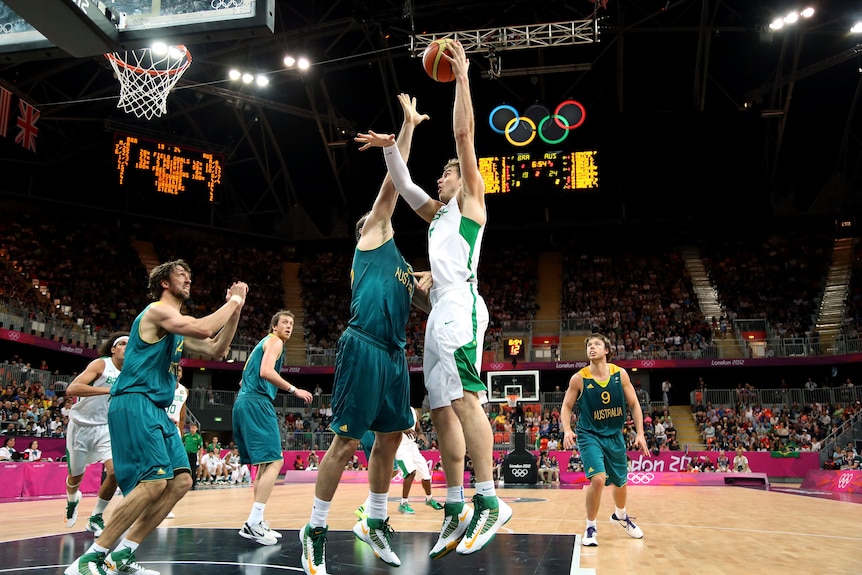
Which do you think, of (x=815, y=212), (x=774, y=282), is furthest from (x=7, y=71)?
(x=815, y=212)

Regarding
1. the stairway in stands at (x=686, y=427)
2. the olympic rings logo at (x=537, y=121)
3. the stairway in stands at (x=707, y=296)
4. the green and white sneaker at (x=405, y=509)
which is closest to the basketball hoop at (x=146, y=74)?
the green and white sneaker at (x=405, y=509)

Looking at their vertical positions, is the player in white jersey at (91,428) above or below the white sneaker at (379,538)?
above

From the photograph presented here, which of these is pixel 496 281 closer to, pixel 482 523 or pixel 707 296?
pixel 707 296

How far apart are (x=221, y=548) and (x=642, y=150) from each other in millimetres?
25817

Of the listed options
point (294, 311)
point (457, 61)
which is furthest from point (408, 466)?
point (294, 311)

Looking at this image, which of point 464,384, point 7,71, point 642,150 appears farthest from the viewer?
point 642,150

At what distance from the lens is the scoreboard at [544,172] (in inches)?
1013

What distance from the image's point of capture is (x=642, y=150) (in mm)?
28203

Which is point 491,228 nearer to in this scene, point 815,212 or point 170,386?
point 815,212

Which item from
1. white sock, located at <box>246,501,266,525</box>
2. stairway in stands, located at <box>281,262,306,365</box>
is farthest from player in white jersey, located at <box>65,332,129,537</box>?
stairway in stands, located at <box>281,262,306,365</box>

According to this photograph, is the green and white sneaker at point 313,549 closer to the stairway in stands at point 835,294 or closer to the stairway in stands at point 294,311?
the stairway in stands at point 835,294

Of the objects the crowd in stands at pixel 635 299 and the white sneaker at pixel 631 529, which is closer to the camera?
the white sneaker at pixel 631 529

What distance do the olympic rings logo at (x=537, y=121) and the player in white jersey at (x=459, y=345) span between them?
21184mm

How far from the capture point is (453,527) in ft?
14.6
